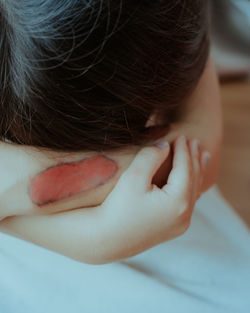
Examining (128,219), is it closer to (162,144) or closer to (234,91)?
(162,144)

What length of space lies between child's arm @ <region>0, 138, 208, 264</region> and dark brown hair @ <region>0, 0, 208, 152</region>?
3.0 inches

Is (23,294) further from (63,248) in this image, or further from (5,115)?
(5,115)

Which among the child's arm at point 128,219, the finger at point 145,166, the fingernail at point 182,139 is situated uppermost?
the fingernail at point 182,139

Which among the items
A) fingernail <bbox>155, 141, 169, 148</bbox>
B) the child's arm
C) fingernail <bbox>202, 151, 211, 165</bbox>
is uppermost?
fingernail <bbox>155, 141, 169, 148</bbox>

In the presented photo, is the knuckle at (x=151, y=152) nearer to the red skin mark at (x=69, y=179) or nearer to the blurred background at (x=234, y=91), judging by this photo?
the red skin mark at (x=69, y=179)

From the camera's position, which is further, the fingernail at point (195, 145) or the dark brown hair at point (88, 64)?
the fingernail at point (195, 145)

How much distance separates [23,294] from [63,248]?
15cm

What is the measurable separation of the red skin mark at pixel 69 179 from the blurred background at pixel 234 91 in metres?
0.57

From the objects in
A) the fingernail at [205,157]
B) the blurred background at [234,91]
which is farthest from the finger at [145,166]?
the blurred background at [234,91]

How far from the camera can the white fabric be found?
71 centimetres

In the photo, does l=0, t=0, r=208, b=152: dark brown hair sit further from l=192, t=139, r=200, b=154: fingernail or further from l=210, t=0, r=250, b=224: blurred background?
l=210, t=0, r=250, b=224: blurred background

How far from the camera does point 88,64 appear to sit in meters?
0.50

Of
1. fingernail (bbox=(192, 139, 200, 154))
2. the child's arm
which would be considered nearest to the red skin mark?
the child's arm

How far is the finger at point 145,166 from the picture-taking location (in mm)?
625
